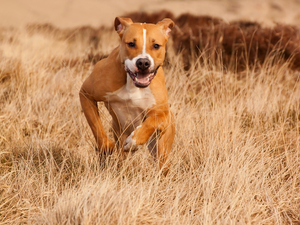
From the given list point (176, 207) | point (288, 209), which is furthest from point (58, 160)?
point (288, 209)

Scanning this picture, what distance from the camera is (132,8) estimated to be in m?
16.2

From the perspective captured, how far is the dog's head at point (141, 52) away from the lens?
3.70 meters

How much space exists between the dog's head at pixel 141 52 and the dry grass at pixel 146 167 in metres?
0.86

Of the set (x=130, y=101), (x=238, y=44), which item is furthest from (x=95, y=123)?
(x=238, y=44)

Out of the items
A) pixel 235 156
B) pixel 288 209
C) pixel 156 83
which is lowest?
pixel 288 209

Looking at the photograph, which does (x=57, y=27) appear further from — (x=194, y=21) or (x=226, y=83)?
(x=226, y=83)

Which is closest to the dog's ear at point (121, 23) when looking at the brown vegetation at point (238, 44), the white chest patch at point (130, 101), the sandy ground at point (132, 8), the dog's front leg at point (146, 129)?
the white chest patch at point (130, 101)

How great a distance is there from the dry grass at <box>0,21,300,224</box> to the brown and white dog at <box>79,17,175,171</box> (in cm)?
27

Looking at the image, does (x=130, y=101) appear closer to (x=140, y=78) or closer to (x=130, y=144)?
(x=140, y=78)

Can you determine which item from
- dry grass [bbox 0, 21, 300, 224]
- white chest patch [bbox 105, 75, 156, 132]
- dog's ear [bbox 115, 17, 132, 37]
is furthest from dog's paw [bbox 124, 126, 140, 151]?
dog's ear [bbox 115, 17, 132, 37]

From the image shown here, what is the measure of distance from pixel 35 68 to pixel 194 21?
5801 mm

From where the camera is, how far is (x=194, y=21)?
37.4 ft

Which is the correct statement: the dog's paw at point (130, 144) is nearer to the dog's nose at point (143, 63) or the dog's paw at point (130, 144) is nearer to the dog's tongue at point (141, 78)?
the dog's tongue at point (141, 78)

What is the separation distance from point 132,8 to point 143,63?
13074mm
